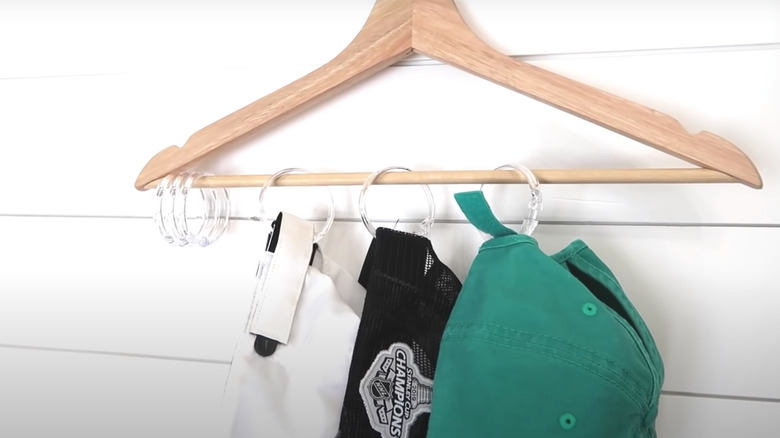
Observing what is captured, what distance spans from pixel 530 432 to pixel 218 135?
0.45 m

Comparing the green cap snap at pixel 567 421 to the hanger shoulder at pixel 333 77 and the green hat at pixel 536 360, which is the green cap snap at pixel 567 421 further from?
the hanger shoulder at pixel 333 77

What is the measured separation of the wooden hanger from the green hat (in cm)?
12

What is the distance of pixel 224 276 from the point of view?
72 cm

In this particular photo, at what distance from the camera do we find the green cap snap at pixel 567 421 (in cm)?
45

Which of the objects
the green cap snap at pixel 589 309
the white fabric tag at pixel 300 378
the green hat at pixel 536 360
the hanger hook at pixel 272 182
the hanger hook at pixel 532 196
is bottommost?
the white fabric tag at pixel 300 378

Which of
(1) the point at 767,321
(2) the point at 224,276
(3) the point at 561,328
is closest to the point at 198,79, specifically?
(2) the point at 224,276

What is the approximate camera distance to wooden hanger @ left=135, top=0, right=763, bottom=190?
1.66ft

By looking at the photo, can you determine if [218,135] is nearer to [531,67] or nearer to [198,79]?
[198,79]

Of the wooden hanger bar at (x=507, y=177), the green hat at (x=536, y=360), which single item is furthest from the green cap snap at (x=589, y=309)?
the wooden hanger bar at (x=507, y=177)

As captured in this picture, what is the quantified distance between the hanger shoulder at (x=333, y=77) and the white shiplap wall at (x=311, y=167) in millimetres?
73

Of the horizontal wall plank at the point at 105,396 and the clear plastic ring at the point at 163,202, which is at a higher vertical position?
the clear plastic ring at the point at 163,202

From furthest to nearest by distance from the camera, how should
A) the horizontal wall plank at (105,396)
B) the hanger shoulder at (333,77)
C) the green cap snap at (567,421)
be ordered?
the horizontal wall plank at (105,396)
the hanger shoulder at (333,77)
the green cap snap at (567,421)

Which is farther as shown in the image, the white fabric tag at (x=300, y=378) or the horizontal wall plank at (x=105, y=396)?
the horizontal wall plank at (x=105, y=396)

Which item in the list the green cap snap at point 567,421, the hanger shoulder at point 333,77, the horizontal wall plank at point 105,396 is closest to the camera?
the green cap snap at point 567,421
